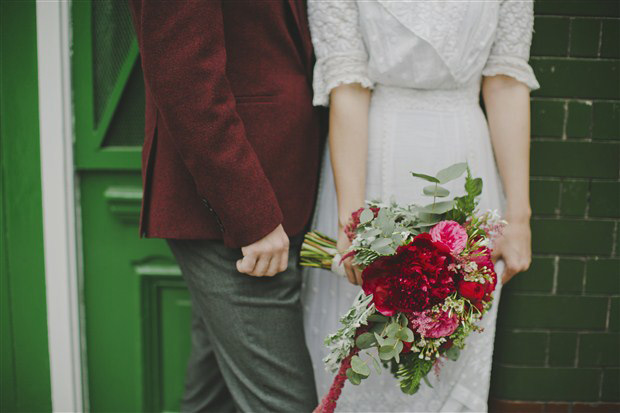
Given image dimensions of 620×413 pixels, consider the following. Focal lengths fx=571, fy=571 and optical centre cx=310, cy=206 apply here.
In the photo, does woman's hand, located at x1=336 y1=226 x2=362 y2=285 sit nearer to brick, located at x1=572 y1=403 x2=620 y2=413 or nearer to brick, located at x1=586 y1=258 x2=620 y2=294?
brick, located at x1=586 y1=258 x2=620 y2=294

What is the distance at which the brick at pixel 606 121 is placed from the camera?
1975 millimetres

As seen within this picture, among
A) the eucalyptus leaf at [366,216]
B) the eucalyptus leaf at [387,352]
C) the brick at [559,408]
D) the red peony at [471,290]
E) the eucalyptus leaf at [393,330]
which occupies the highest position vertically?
the eucalyptus leaf at [366,216]

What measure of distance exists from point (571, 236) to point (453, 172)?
0.92 m

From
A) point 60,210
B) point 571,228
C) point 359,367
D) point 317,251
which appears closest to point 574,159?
point 571,228

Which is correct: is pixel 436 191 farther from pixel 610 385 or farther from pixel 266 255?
pixel 610 385

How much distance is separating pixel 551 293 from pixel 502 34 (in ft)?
3.24

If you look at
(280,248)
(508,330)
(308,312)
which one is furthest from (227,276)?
(508,330)

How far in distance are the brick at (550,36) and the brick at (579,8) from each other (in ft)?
0.08

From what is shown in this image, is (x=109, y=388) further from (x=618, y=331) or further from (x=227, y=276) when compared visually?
(x=618, y=331)

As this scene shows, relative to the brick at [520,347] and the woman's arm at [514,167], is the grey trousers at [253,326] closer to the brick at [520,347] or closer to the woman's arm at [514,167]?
the woman's arm at [514,167]

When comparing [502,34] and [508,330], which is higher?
[502,34]

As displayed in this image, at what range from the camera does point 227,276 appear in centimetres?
149

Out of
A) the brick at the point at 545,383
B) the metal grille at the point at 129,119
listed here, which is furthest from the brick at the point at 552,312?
the metal grille at the point at 129,119

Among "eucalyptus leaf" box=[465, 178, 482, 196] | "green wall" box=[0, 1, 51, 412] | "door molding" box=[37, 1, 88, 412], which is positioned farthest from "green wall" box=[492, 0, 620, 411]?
"green wall" box=[0, 1, 51, 412]
